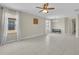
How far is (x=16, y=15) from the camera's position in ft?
28.9

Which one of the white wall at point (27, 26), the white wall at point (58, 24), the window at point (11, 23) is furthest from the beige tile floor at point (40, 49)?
the white wall at point (58, 24)

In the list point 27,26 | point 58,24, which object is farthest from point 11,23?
point 58,24

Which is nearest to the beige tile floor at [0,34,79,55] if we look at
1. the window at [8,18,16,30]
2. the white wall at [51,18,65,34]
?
the window at [8,18,16,30]

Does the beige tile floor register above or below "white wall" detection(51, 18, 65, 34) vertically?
below

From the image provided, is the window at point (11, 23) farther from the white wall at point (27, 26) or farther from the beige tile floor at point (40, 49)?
the beige tile floor at point (40, 49)

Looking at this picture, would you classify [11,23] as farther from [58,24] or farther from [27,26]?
[58,24]

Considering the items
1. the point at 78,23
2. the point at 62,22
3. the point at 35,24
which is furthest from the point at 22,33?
the point at 62,22

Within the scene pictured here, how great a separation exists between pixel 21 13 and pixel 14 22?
1.02 metres

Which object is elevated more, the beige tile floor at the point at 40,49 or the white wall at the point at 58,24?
the white wall at the point at 58,24

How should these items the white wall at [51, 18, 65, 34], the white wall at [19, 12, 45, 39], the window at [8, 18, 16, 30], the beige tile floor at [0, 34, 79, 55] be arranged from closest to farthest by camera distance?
the beige tile floor at [0, 34, 79, 55] → the window at [8, 18, 16, 30] → the white wall at [19, 12, 45, 39] → the white wall at [51, 18, 65, 34]

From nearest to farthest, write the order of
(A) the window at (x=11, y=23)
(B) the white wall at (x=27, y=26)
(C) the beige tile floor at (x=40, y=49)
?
(C) the beige tile floor at (x=40, y=49) < (A) the window at (x=11, y=23) < (B) the white wall at (x=27, y=26)

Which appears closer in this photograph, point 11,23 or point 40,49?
point 40,49

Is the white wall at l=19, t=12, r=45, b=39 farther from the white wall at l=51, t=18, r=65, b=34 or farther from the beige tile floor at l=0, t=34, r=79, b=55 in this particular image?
the white wall at l=51, t=18, r=65, b=34

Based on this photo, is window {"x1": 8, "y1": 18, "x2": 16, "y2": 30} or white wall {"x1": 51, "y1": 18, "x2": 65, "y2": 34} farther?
white wall {"x1": 51, "y1": 18, "x2": 65, "y2": 34}
